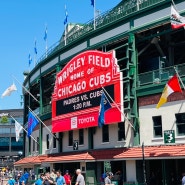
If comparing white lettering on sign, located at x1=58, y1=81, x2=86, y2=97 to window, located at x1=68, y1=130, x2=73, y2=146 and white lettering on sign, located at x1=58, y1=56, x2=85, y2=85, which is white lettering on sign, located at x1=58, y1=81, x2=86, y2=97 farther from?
window, located at x1=68, y1=130, x2=73, y2=146

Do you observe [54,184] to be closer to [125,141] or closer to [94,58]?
[125,141]

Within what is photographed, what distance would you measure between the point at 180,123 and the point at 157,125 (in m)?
1.78

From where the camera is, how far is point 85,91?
31.0m

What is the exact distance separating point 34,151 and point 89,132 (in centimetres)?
1421

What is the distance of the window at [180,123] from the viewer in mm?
24391

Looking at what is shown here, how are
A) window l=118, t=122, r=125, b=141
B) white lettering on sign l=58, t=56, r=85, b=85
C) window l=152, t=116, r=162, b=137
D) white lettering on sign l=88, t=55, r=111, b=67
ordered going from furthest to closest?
white lettering on sign l=58, t=56, r=85, b=85, white lettering on sign l=88, t=55, r=111, b=67, window l=118, t=122, r=125, b=141, window l=152, t=116, r=162, b=137

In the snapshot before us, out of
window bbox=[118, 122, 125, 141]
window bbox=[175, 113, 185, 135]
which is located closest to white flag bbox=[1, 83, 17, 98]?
window bbox=[118, 122, 125, 141]

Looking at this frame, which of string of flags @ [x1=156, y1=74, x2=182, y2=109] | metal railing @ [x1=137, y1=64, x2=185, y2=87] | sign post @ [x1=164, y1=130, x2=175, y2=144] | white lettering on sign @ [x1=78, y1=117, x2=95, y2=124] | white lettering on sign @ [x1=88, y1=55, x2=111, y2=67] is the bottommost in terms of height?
sign post @ [x1=164, y1=130, x2=175, y2=144]

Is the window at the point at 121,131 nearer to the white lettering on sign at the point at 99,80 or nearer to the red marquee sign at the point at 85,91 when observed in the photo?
the red marquee sign at the point at 85,91

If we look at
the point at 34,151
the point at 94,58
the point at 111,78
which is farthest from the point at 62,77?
the point at 34,151

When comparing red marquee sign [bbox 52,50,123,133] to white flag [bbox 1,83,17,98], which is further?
white flag [bbox 1,83,17,98]

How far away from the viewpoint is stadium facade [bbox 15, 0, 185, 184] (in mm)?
25344

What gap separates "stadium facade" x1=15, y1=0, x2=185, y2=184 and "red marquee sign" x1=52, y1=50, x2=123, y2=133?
0.07 m

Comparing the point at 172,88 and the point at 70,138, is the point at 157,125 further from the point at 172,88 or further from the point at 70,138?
the point at 70,138
